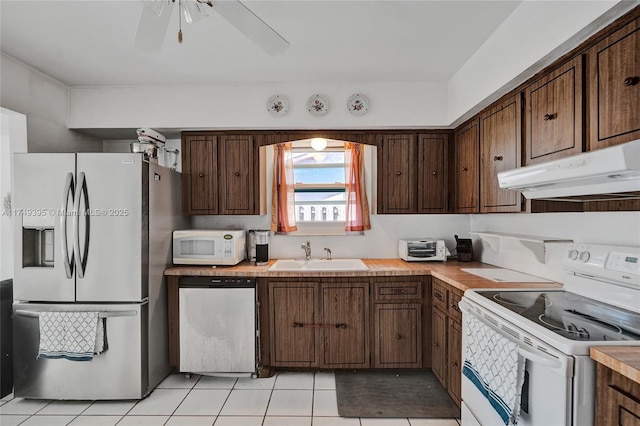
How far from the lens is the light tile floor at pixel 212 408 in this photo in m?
2.19

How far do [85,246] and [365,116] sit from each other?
8.20 ft

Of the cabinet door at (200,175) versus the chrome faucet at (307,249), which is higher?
the cabinet door at (200,175)

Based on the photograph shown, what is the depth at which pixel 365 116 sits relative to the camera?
9.79ft

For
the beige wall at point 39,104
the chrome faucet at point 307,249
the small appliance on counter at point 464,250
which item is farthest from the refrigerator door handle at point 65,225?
the small appliance on counter at point 464,250

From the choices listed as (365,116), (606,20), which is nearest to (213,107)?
(365,116)

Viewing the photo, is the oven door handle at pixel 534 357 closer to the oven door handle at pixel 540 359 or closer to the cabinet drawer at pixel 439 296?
the oven door handle at pixel 540 359

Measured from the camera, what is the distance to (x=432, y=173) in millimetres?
3113

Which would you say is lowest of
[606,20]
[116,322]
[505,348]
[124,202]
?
[116,322]

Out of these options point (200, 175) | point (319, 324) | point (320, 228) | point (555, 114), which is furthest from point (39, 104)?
point (555, 114)

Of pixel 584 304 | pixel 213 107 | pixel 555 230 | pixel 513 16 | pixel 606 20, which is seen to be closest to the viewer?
pixel 606 20

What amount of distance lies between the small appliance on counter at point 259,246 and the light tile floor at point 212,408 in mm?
1016

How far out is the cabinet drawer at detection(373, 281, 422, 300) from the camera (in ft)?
8.98

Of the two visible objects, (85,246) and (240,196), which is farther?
(240,196)

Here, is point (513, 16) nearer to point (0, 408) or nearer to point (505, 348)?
point (505, 348)
